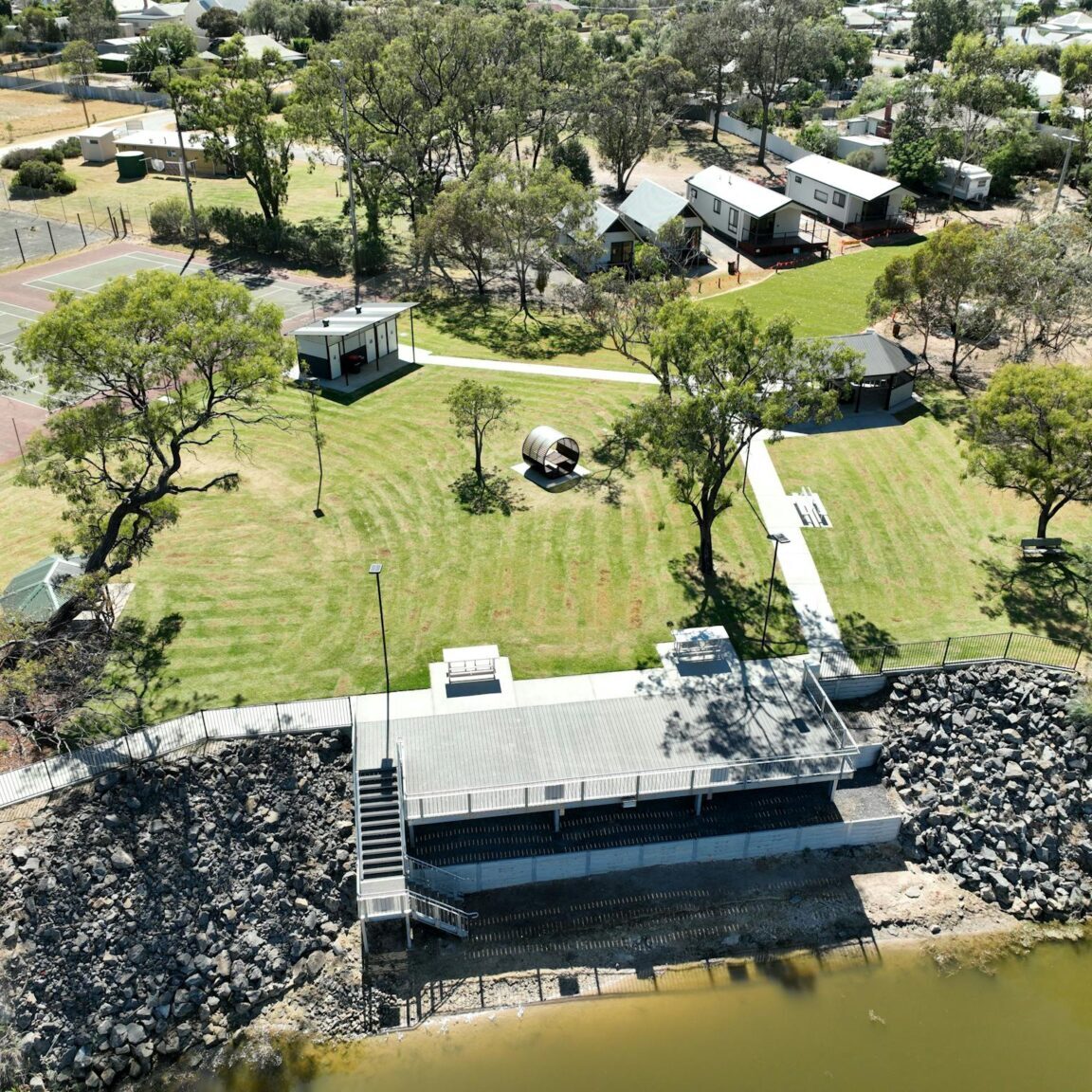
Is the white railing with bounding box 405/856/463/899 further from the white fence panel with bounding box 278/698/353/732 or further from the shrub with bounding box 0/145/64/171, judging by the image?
the shrub with bounding box 0/145/64/171

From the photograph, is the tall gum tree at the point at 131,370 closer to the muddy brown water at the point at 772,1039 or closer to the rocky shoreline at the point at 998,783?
the muddy brown water at the point at 772,1039

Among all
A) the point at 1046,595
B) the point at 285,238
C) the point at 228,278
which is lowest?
the point at 1046,595

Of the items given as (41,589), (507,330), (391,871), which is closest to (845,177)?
(507,330)

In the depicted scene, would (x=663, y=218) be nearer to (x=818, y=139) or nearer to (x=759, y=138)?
(x=818, y=139)

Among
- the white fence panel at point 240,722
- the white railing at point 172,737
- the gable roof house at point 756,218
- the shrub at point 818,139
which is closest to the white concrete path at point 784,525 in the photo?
the white railing at point 172,737

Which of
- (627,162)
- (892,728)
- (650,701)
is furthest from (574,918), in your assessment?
(627,162)

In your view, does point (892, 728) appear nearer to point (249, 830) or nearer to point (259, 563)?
point (249, 830)
